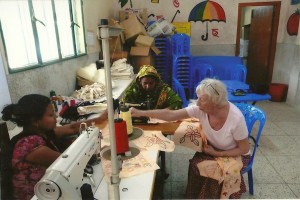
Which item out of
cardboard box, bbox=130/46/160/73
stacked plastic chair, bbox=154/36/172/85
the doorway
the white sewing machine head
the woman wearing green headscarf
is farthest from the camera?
the doorway

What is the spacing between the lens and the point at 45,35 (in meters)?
2.58

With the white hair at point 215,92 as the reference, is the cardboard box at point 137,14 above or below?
above

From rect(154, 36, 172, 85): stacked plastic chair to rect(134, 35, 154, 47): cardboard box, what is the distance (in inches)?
19.1

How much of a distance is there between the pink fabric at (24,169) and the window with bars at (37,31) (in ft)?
3.48

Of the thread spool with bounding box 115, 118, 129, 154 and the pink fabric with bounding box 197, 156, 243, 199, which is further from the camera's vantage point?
the pink fabric with bounding box 197, 156, 243, 199

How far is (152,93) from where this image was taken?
250 centimetres

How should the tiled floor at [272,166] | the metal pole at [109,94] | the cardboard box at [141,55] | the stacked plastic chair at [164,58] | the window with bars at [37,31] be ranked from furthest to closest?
the stacked plastic chair at [164,58]
the cardboard box at [141,55]
the tiled floor at [272,166]
the window with bars at [37,31]
the metal pole at [109,94]

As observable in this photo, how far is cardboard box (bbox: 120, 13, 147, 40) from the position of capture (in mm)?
4613

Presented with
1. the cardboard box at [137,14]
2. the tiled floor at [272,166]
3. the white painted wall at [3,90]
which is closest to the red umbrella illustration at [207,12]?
the cardboard box at [137,14]

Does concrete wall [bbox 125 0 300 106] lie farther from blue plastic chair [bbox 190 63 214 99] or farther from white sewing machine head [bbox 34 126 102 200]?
white sewing machine head [bbox 34 126 102 200]

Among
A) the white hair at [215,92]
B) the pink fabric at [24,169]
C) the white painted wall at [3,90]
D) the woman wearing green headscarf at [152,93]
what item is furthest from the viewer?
the woman wearing green headscarf at [152,93]

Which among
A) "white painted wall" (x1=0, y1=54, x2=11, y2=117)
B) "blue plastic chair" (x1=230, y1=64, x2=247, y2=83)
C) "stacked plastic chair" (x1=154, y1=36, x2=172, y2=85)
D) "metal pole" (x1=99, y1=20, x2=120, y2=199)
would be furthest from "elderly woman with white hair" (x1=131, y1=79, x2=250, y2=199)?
"stacked plastic chair" (x1=154, y1=36, x2=172, y2=85)

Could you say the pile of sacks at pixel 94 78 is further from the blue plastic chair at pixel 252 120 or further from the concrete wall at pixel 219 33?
the blue plastic chair at pixel 252 120

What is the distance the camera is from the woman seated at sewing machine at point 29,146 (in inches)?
45.3
